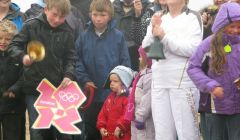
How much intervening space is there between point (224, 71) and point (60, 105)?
6.53 feet

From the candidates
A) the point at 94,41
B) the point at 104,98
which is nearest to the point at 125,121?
the point at 104,98

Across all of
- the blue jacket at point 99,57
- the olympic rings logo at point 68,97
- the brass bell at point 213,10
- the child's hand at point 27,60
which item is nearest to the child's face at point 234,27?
the brass bell at point 213,10

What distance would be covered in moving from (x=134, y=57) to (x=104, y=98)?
34.1 inches

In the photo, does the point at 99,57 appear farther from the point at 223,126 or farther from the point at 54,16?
the point at 223,126

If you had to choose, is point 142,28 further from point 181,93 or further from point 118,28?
point 181,93

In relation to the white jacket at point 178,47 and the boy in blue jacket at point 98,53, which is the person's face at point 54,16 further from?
the white jacket at point 178,47

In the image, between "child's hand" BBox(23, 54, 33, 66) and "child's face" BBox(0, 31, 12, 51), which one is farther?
"child's face" BBox(0, 31, 12, 51)

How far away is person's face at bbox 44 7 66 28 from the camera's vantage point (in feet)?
18.1

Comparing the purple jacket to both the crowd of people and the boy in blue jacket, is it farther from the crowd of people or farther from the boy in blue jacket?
the boy in blue jacket

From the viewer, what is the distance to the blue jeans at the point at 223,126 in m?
4.46

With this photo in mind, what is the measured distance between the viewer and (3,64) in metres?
5.76

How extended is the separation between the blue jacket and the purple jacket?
1641mm

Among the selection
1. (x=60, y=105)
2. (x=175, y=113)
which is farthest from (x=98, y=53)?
(x=175, y=113)

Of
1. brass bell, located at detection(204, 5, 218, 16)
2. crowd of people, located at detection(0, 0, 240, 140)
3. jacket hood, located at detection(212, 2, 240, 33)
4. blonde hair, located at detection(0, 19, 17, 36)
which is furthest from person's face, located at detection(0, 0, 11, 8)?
jacket hood, located at detection(212, 2, 240, 33)
